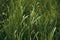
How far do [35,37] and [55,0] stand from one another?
20.6 inches

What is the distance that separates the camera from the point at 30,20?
1773mm

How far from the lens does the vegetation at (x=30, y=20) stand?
174cm

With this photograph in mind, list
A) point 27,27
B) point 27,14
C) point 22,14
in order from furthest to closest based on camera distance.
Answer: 1. point 27,14
2. point 22,14
3. point 27,27

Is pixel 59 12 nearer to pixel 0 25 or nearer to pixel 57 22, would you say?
pixel 57 22

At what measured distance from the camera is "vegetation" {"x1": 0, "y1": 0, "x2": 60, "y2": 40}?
1.74m

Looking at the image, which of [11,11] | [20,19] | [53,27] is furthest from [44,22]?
Answer: [11,11]

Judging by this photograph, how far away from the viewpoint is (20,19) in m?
1.85

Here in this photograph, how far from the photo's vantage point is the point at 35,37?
5.82ft

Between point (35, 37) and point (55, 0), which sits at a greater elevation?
point (55, 0)

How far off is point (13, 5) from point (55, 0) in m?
0.44

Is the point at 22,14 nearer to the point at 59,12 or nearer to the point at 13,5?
the point at 13,5

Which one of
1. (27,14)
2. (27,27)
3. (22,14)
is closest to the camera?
(27,27)

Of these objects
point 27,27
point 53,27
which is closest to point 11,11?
point 27,27

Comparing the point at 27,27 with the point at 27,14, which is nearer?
the point at 27,27
